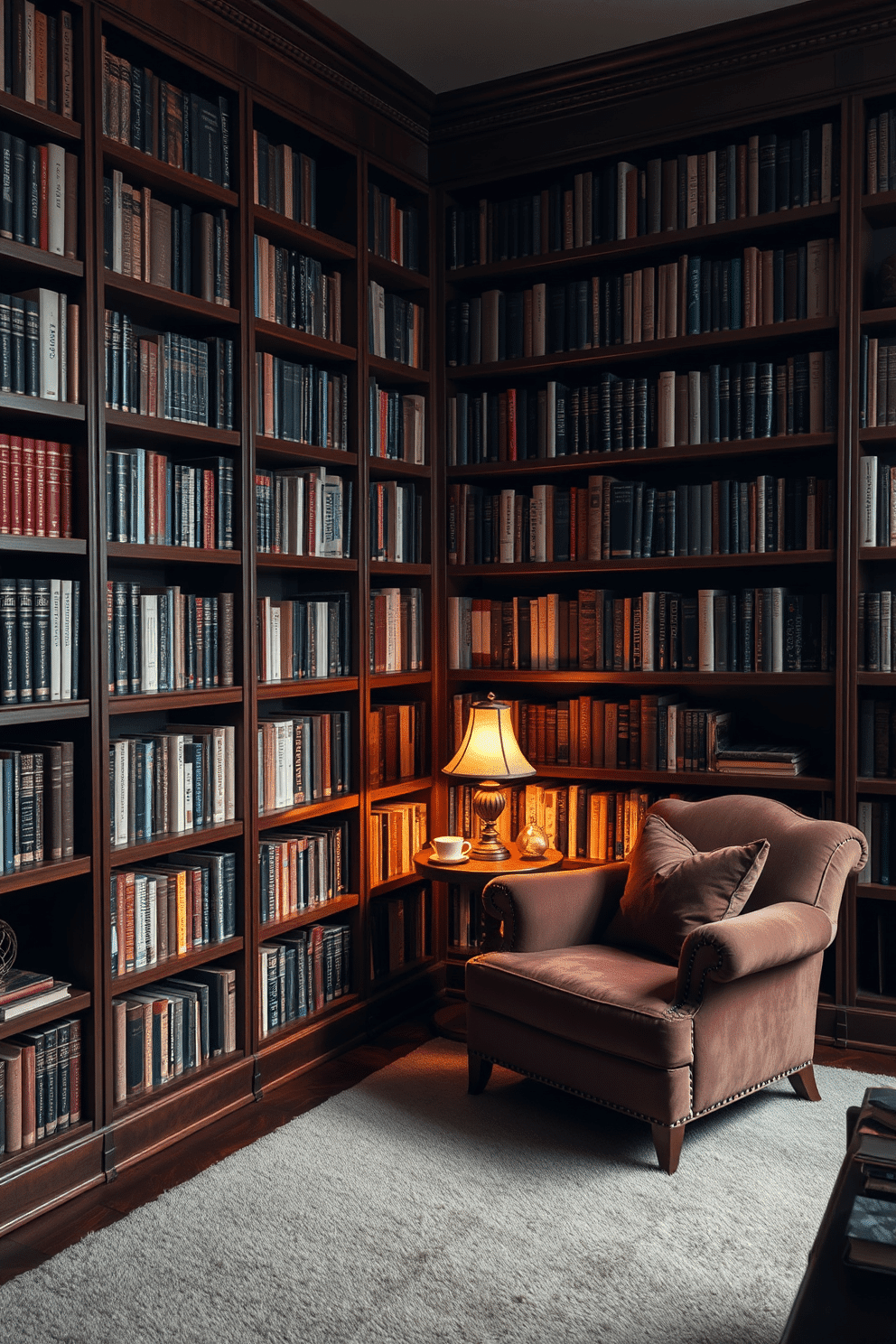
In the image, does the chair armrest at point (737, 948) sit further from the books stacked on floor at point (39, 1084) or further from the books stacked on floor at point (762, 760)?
the books stacked on floor at point (39, 1084)

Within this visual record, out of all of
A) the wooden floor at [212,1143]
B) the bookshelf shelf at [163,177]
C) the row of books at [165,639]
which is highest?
the bookshelf shelf at [163,177]

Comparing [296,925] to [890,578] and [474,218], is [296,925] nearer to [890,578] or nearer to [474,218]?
[890,578]

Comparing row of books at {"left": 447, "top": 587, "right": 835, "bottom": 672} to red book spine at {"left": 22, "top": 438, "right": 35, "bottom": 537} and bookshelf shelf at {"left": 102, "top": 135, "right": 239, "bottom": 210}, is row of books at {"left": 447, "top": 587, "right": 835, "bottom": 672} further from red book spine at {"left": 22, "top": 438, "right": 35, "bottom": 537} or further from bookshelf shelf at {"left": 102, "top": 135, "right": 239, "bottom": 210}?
red book spine at {"left": 22, "top": 438, "right": 35, "bottom": 537}

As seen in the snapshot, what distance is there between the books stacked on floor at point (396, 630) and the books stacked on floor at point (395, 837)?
19.7 inches

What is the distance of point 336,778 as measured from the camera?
3.61 m

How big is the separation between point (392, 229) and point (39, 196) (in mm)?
1534

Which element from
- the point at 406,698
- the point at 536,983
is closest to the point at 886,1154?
the point at 536,983

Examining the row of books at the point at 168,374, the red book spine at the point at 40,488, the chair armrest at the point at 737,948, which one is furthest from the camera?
the row of books at the point at 168,374

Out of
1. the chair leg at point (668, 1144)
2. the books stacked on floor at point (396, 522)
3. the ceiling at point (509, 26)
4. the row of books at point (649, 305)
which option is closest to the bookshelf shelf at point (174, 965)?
the chair leg at point (668, 1144)

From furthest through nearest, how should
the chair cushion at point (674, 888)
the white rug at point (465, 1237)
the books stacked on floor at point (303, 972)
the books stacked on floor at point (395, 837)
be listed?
1. the books stacked on floor at point (395, 837)
2. the books stacked on floor at point (303, 972)
3. the chair cushion at point (674, 888)
4. the white rug at point (465, 1237)

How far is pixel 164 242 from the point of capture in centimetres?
292

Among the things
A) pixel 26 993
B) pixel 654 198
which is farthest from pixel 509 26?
pixel 26 993

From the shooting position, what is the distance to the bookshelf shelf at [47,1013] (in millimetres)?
2486

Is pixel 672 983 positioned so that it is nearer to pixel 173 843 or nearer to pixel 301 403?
pixel 173 843
